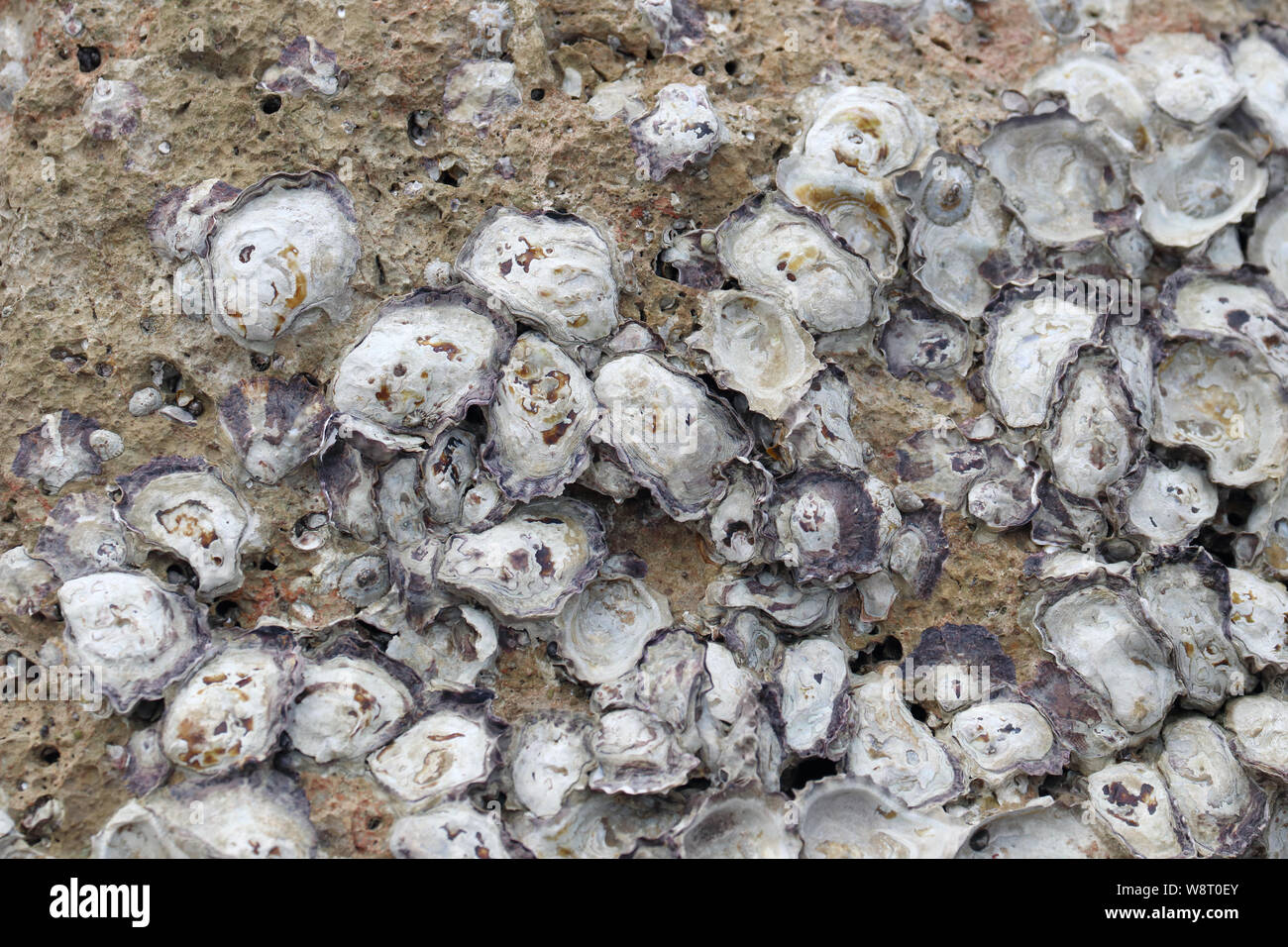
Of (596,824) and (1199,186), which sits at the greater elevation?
(1199,186)

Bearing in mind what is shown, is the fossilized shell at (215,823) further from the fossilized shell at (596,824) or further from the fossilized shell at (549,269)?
the fossilized shell at (549,269)

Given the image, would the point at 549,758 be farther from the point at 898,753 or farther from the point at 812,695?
the point at 898,753

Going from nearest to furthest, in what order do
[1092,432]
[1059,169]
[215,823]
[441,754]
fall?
[215,823], [441,754], [1092,432], [1059,169]

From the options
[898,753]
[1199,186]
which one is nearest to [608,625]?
[898,753]

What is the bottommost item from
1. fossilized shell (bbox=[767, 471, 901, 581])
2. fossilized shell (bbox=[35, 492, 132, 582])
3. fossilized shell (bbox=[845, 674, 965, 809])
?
fossilized shell (bbox=[845, 674, 965, 809])

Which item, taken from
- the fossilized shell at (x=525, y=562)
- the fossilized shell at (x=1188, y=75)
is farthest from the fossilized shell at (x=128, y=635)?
the fossilized shell at (x=1188, y=75)

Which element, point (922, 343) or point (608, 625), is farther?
point (922, 343)

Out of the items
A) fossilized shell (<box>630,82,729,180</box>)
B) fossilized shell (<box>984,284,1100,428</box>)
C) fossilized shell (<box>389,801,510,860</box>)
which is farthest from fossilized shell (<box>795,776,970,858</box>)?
fossilized shell (<box>630,82,729,180</box>)

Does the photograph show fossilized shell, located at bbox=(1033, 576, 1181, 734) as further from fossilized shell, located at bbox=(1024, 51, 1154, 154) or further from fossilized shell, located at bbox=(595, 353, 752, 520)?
fossilized shell, located at bbox=(1024, 51, 1154, 154)
